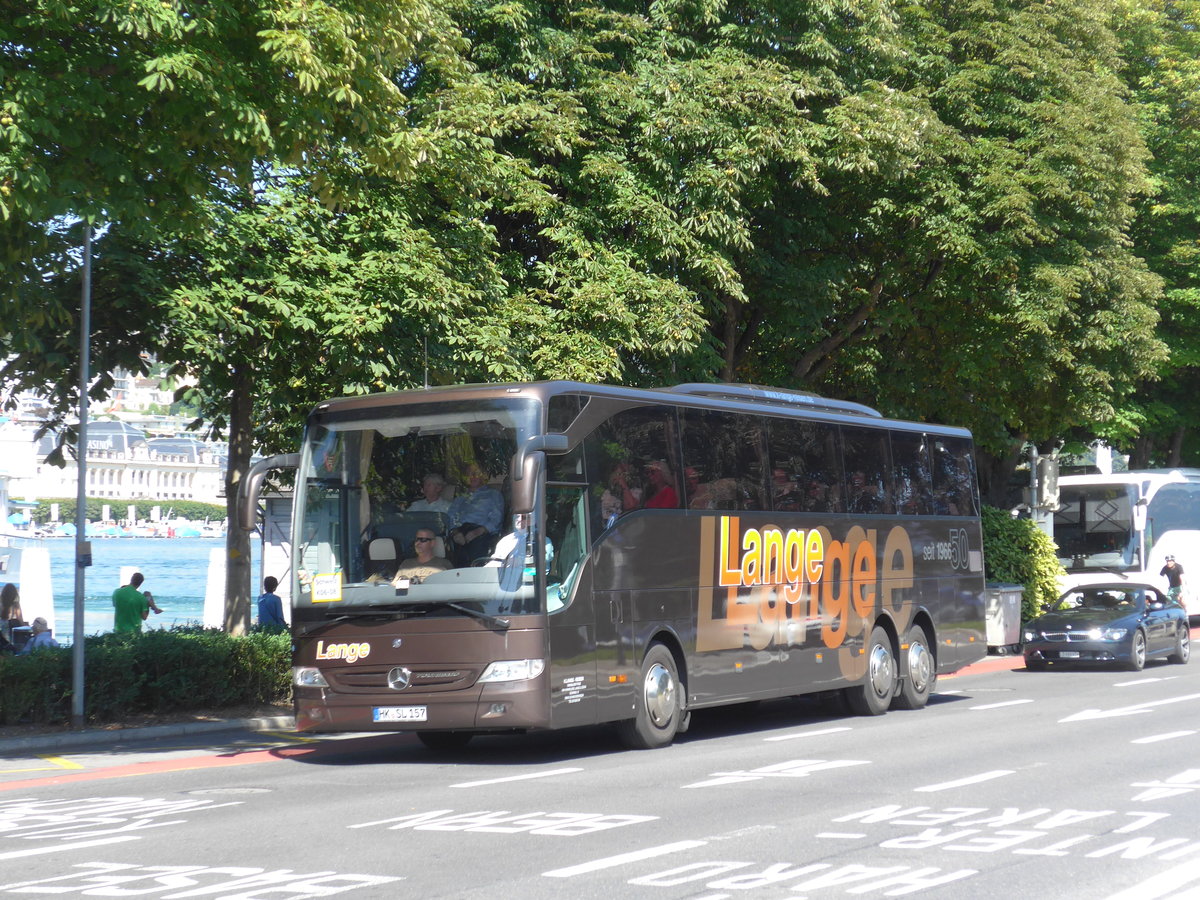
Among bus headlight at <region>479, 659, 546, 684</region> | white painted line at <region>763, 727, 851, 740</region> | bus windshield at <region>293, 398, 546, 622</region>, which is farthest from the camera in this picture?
white painted line at <region>763, 727, 851, 740</region>

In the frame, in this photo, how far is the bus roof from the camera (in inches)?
530

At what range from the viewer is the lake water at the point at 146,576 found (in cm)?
5992

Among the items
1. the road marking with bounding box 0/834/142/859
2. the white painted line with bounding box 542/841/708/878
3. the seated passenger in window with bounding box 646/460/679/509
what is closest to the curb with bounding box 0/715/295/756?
the seated passenger in window with bounding box 646/460/679/509

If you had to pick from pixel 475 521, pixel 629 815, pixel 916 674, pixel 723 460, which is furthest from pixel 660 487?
pixel 916 674

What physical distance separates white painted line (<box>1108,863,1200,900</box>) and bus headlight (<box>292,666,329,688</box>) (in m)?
7.92

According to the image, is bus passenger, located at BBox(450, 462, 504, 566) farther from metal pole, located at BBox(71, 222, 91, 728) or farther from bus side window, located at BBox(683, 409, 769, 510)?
metal pole, located at BBox(71, 222, 91, 728)

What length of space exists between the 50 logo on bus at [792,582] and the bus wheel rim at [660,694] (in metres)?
0.63

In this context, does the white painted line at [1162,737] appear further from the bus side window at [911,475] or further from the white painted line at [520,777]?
the white painted line at [520,777]

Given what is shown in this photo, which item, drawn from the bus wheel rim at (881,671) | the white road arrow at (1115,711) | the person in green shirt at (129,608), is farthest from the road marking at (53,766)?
the white road arrow at (1115,711)

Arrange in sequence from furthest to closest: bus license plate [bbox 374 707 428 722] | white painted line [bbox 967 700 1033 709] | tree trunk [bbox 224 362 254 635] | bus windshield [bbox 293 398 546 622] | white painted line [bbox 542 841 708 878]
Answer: tree trunk [bbox 224 362 254 635] → white painted line [bbox 967 700 1033 709] → bus license plate [bbox 374 707 428 722] → bus windshield [bbox 293 398 546 622] → white painted line [bbox 542 841 708 878]

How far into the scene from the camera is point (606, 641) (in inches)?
545

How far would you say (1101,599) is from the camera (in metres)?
26.9

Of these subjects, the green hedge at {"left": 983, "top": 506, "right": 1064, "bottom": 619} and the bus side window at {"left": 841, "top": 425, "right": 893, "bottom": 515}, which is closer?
the bus side window at {"left": 841, "top": 425, "right": 893, "bottom": 515}

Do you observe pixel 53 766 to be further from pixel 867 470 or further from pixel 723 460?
pixel 867 470
